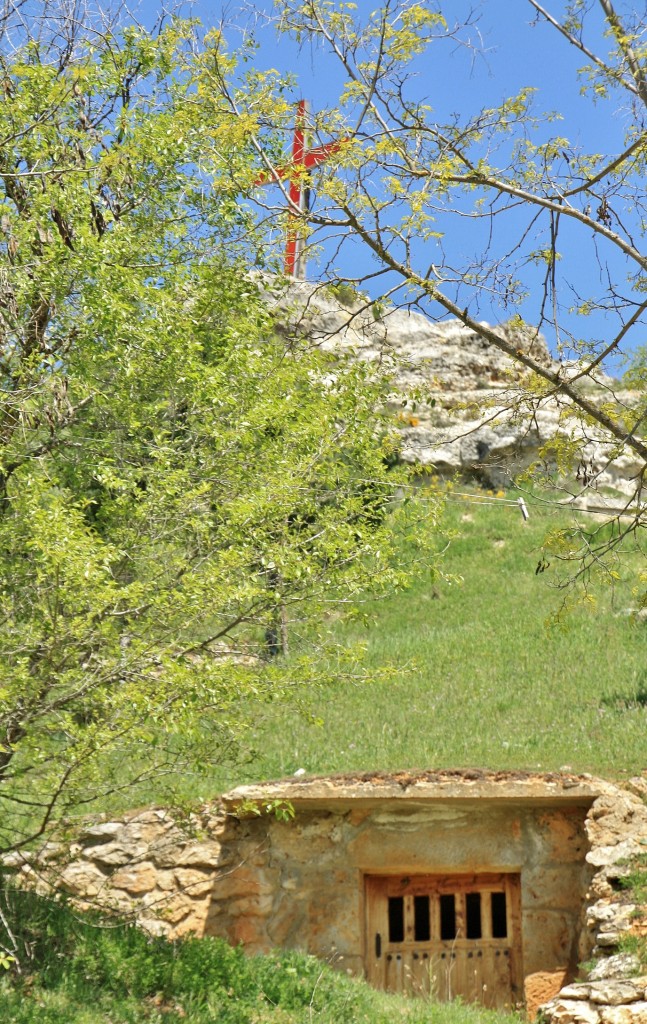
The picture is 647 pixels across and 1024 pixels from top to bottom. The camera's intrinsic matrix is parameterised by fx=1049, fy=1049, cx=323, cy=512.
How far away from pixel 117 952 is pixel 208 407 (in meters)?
4.84

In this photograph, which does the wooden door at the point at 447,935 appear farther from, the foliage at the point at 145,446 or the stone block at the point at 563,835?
the foliage at the point at 145,446

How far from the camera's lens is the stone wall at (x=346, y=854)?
10.9 meters

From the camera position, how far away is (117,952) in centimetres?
920

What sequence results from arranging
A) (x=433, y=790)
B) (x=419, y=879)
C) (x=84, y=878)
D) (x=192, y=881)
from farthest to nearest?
(x=419, y=879) → (x=84, y=878) → (x=192, y=881) → (x=433, y=790)

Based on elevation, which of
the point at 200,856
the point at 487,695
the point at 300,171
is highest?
the point at 300,171

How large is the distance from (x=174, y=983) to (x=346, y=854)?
9.89 feet

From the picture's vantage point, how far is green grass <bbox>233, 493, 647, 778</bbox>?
42.0 ft

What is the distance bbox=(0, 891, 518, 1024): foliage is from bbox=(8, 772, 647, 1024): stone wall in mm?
1224

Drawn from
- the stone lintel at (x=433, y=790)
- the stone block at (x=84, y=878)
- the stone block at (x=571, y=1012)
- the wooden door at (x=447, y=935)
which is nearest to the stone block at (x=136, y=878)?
the stone block at (x=84, y=878)

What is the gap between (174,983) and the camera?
9094 mm

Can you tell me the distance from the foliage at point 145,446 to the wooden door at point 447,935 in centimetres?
384

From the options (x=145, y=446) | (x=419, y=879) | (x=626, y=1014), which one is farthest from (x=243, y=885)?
(x=145, y=446)

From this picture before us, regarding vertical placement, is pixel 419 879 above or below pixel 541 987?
above

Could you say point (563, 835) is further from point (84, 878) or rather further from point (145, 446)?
point (145, 446)
